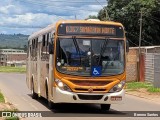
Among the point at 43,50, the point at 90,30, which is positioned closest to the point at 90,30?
the point at 90,30

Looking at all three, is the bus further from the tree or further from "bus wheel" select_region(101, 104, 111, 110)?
the tree

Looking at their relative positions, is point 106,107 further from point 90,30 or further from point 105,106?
point 90,30

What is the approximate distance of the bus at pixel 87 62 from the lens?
15.5m

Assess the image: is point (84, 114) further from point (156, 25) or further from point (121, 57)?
point (156, 25)

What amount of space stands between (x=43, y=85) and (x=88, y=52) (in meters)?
3.69

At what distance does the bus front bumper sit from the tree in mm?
43731

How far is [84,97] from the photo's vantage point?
15461 mm

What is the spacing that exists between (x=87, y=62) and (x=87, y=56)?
21cm

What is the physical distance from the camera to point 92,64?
1569 cm

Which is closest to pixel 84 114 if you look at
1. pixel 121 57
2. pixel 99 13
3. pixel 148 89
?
pixel 121 57

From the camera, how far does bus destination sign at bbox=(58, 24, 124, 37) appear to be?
1611 cm

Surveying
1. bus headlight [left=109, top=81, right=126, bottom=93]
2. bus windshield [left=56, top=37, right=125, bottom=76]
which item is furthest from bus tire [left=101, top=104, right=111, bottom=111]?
bus windshield [left=56, top=37, right=125, bottom=76]

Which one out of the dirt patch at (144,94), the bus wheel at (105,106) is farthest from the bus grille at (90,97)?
the dirt patch at (144,94)

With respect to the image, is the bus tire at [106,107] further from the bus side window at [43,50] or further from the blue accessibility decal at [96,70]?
the bus side window at [43,50]
